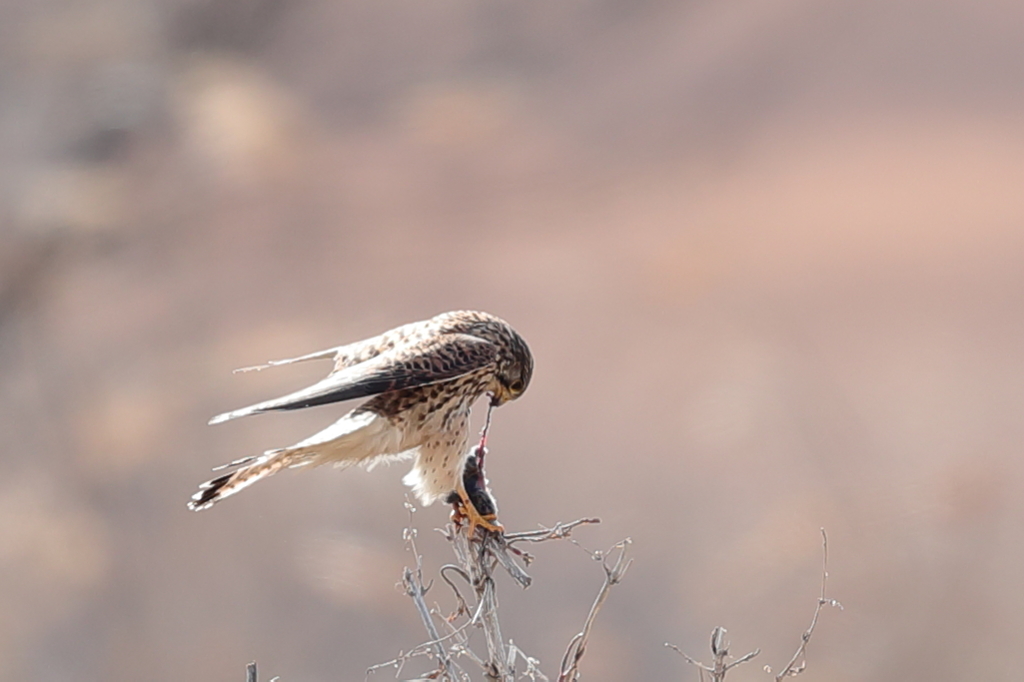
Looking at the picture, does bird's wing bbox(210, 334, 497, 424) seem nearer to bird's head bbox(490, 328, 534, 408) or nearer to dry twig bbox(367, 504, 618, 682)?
bird's head bbox(490, 328, 534, 408)

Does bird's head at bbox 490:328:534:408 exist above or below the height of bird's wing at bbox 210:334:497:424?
below

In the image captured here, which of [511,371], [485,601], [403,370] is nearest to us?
[485,601]

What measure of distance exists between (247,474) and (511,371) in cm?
51

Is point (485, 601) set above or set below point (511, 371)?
below

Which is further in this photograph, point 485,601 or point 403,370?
point 403,370

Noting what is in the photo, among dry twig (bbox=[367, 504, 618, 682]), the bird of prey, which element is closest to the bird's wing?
the bird of prey

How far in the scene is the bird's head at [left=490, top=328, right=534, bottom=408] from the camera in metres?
1.67

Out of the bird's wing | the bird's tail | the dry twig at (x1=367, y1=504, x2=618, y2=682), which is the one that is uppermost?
the bird's wing

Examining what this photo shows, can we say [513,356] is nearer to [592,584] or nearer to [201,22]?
[592,584]

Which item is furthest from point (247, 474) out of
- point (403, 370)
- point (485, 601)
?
point (485, 601)

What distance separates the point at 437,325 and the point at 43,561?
2432 millimetres

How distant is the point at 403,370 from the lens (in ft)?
4.71

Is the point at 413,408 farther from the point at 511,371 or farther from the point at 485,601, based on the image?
the point at 485,601

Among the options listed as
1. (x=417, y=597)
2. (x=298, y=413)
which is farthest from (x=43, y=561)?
(x=417, y=597)
